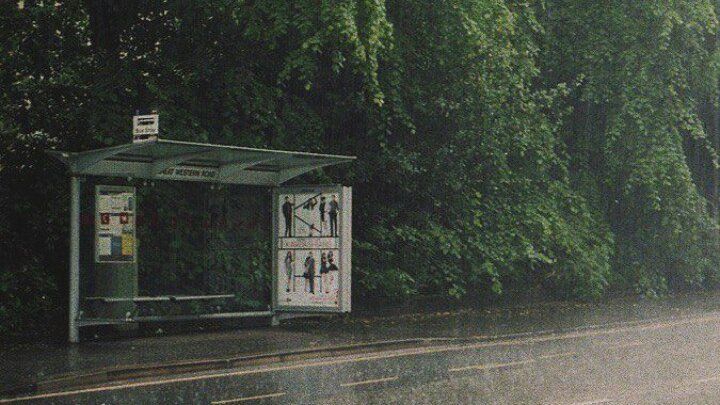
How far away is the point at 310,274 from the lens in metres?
19.0

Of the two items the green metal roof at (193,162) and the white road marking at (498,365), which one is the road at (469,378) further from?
the green metal roof at (193,162)

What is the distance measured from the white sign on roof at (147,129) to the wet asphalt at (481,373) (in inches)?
132

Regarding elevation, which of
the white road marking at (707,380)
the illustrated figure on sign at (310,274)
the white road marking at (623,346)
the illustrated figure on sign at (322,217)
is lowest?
the white road marking at (707,380)

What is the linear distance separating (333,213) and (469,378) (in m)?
6.15

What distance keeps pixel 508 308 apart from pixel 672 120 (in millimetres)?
5986

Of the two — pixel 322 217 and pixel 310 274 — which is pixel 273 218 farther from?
pixel 310 274

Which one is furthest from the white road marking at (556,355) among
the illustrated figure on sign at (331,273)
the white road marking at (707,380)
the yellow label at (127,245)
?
the yellow label at (127,245)

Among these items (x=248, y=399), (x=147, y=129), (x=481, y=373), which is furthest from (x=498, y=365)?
(x=147, y=129)

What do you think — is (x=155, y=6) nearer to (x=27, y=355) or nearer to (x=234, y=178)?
(x=234, y=178)

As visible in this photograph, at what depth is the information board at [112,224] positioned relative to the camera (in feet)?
55.1

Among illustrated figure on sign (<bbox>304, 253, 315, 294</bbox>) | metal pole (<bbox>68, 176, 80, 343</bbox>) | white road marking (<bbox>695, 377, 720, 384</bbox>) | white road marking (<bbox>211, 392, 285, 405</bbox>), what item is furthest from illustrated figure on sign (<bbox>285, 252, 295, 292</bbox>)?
white road marking (<bbox>695, 377, 720, 384</bbox>)

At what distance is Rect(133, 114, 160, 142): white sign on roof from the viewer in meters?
15.2

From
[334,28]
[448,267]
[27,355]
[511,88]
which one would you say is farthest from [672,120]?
[27,355]

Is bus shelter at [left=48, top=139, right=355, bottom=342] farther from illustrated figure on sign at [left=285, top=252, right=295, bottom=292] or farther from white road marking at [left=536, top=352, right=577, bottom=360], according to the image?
white road marking at [left=536, top=352, right=577, bottom=360]
